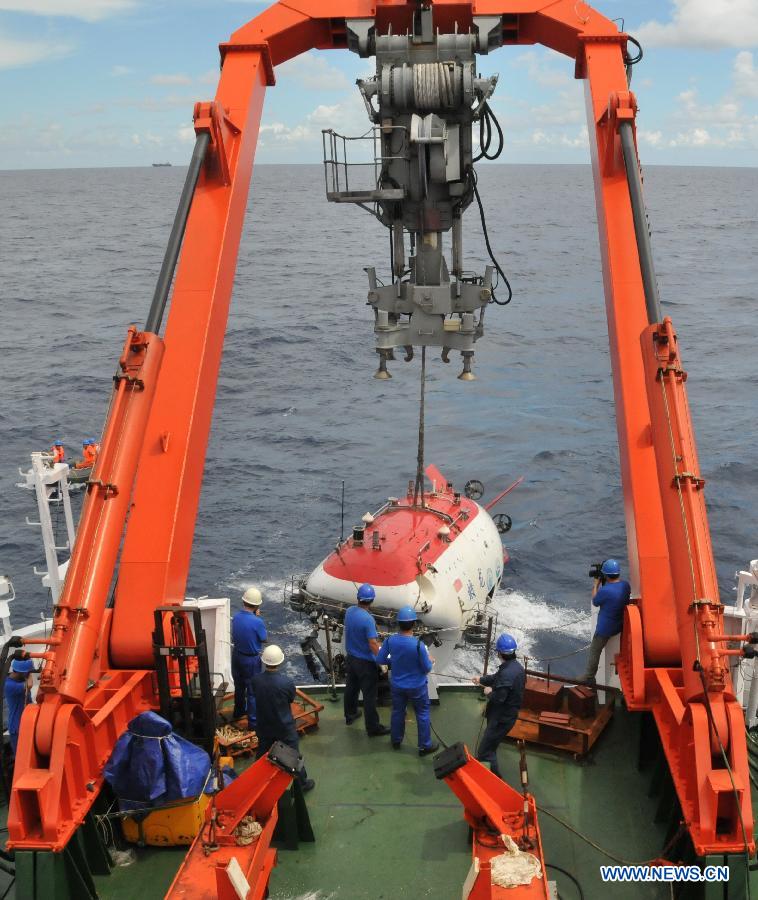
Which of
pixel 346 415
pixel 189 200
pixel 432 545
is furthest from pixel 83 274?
pixel 189 200

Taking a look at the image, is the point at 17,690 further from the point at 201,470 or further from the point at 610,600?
the point at 610,600

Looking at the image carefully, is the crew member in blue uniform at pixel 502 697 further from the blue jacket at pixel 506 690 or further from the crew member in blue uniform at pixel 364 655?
the crew member in blue uniform at pixel 364 655

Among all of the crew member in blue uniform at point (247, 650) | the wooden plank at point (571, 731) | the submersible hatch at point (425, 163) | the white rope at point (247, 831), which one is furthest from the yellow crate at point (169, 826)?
the submersible hatch at point (425, 163)

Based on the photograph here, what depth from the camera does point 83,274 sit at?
2660 inches

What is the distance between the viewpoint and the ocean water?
80.6 ft

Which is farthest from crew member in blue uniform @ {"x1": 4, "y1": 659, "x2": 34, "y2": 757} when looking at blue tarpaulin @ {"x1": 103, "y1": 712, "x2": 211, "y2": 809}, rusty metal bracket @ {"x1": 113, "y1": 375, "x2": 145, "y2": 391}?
rusty metal bracket @ {"x1": 113, "y1": 375, "x2": 145, "y2": 391}

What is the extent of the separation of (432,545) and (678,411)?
950 cm

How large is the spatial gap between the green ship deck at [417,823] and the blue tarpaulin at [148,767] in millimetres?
619

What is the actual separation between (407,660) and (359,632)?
781 millimetres

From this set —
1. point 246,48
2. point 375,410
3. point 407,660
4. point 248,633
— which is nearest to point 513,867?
point 407,660

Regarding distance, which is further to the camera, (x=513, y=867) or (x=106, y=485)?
(x=106, y=485)

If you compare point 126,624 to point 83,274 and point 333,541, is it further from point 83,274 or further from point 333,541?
point 83,274

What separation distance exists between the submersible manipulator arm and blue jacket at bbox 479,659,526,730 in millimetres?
1043

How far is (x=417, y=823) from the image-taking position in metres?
9.37
